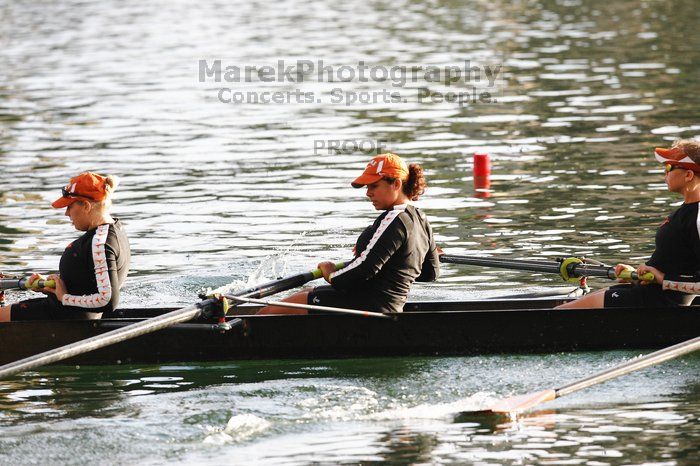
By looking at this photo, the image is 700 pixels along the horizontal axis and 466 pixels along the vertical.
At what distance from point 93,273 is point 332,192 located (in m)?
8.45

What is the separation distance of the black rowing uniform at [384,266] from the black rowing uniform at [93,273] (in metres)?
1.67

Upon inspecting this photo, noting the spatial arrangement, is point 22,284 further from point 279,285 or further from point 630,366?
point 630,366

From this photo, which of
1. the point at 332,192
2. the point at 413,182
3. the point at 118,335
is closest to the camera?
the point at 118,335

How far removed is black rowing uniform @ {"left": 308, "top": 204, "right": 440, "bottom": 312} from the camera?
1101 cm

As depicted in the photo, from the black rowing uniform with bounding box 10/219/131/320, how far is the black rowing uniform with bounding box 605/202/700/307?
4235 millimetres

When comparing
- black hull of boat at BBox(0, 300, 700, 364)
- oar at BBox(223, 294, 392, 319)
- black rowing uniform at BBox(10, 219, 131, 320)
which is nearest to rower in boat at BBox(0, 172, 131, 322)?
black rowing uniform at BBox(10, 219, 131, 320)

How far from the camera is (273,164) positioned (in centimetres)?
2158

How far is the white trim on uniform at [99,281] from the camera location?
35.8ft

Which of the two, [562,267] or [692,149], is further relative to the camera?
[562,267]

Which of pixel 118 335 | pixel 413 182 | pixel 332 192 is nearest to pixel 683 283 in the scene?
pixel 413 182

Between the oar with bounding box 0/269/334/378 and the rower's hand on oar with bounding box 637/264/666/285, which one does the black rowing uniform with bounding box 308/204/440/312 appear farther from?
the rower's hand on oar with bounding box 637/264/666/285

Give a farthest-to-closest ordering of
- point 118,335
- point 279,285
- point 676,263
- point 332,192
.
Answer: point 332,192
point 279,285
point 676,263
point 118,335

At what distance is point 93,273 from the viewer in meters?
11.1

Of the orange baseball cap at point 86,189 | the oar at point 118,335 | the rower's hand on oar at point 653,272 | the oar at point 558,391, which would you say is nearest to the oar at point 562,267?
the rower's hand on oar at point 653,272
